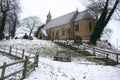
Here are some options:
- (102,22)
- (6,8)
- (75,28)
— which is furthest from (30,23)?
(102,22)

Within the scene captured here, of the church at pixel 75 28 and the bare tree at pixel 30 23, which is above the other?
the bare tree at pixel 30 23

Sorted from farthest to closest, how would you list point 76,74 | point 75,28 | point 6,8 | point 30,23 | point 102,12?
point 30,23
point 75,28
point 6,8
point 102,12
point 76,74

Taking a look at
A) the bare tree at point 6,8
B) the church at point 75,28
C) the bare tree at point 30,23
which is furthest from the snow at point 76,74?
the bare tree at point 30,23

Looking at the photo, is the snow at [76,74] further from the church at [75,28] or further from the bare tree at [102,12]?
the church at [75,28]

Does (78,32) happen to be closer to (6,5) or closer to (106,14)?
(106,14)

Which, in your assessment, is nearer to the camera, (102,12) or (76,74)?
(76,74)

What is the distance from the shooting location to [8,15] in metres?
46.4

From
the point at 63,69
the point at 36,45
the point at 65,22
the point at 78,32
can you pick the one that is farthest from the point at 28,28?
the point at 63,69

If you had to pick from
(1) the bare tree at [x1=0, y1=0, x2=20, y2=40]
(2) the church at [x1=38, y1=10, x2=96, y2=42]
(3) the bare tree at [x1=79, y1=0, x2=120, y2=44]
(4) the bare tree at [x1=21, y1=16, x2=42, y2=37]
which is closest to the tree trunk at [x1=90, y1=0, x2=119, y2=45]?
(3) the bare tree at [x1=79, y1=0, x2=120, y2=44]

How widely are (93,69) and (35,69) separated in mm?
4902

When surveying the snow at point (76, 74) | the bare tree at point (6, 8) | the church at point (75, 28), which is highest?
the bare tree at point (6, 8)

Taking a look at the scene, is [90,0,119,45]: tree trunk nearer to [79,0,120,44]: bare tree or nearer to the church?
[79,0,120,44]: bare tree

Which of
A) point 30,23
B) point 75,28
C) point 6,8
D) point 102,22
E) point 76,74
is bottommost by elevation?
point 76,74

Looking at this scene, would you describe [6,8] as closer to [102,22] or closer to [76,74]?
[102,22]
